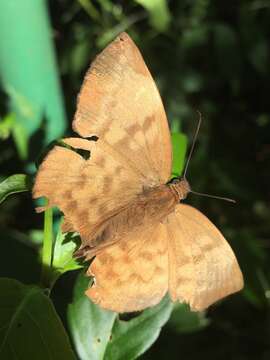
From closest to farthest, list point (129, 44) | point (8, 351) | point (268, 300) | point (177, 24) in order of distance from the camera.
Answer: point (8, 351) < point (129, 44) < point (268, 300) < point (177, 24)

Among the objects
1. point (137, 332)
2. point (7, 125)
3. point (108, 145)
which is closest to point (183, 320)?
point (137, 332)

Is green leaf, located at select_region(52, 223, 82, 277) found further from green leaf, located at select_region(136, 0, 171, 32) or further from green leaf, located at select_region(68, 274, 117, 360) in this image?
green leaf, located at select_region(136, 0, 171, 32)

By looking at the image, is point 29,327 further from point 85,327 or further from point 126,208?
point 126,208

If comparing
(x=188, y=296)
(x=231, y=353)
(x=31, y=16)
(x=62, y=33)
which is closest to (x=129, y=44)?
(x=31, y=16)

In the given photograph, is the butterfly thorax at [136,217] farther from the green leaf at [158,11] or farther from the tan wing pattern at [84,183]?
the green leaf at [158,11]

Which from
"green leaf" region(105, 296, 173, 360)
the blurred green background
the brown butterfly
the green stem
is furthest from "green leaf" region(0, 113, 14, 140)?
"green leaf" region(105, 296, 173, 360)

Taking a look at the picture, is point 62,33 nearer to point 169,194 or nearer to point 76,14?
point 76,14

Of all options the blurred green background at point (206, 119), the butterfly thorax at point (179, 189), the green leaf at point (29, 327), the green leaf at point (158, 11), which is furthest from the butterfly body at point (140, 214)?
the green leaf at point (158, 11)
